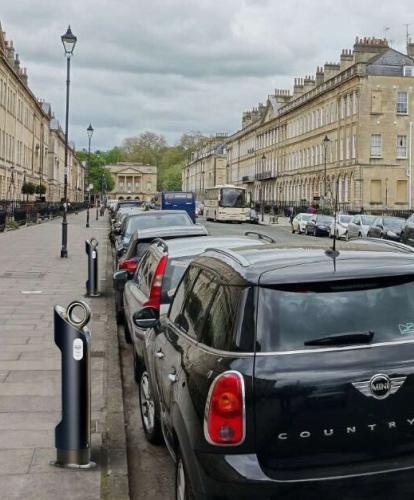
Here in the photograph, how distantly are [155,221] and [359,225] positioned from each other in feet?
85.9

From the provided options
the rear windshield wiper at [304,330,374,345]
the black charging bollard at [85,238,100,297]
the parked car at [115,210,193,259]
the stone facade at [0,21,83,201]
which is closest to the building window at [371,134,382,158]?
the stone facade at [0,21,83,201]

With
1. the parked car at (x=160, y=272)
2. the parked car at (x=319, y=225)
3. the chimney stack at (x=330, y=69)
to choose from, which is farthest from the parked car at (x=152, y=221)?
the chimney stack at (x=330, y=69)

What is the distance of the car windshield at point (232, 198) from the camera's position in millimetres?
66625

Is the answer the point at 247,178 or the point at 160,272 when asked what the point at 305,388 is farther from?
the point at 247,178

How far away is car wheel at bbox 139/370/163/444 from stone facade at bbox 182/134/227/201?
130 metres

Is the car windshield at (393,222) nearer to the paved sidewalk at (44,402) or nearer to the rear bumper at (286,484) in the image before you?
the paved sidewalk at (44,402)

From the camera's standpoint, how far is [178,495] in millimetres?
4086

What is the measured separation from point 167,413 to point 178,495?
521mm

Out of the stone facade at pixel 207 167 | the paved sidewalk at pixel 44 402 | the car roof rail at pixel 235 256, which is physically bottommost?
the paved sidewalk at pixel 44 402

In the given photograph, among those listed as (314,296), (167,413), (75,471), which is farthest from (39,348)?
(314,296)

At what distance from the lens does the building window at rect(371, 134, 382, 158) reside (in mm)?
67812

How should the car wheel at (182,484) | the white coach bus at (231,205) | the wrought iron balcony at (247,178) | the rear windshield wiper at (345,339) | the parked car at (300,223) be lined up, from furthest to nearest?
the wrought iron balcony at (247,178) → the white coach bus at (231,205) → the parked car at (300,223) → the car wheel at (182,484) → the rear windshield wiper at (345,339)

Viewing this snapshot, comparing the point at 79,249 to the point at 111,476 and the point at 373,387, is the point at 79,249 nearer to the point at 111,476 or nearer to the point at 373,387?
the point at 111,476

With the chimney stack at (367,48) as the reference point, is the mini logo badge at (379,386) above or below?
below
